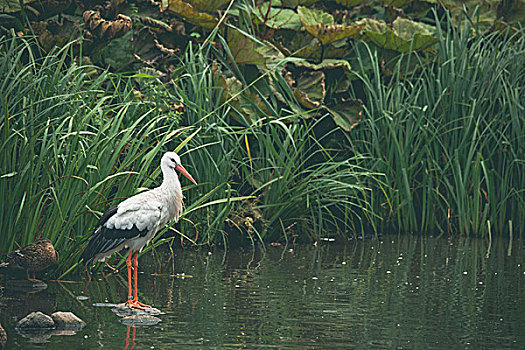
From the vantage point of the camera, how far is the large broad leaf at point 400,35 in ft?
33.0

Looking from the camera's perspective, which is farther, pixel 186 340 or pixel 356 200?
pixel 356 200

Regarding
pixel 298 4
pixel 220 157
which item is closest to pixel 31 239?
pixel 220 157

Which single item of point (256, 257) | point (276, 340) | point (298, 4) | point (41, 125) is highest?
point (298, 4)

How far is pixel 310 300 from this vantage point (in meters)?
6.32

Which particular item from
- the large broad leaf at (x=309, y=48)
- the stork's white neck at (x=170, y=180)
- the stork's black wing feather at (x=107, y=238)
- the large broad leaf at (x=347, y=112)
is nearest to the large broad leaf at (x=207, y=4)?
the large broad leaf at (x=309, y=48)

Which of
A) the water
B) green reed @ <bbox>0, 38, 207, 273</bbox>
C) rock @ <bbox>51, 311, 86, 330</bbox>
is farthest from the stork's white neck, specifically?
rock @ <bbox>51, 311, 86, 330</bbox>

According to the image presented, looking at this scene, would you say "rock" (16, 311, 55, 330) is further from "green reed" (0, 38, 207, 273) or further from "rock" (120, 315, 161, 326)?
"green reed" (0, 38, 207, 273)

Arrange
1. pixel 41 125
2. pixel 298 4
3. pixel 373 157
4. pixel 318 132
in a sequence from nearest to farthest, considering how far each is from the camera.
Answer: pixel 41 125 < pixel 373 157 < pixel 318 132 < pixel 298 4

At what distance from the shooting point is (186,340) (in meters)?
5.10

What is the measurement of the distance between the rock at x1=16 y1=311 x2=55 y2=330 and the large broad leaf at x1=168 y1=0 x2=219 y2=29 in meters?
4.72

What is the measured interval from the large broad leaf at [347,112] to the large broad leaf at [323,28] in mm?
742

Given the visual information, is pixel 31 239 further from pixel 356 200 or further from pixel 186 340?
pixel 356 200

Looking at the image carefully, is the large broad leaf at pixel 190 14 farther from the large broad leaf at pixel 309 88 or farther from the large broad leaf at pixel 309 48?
the large broad leaf at pixel 309 88

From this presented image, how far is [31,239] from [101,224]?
0.64 meters
